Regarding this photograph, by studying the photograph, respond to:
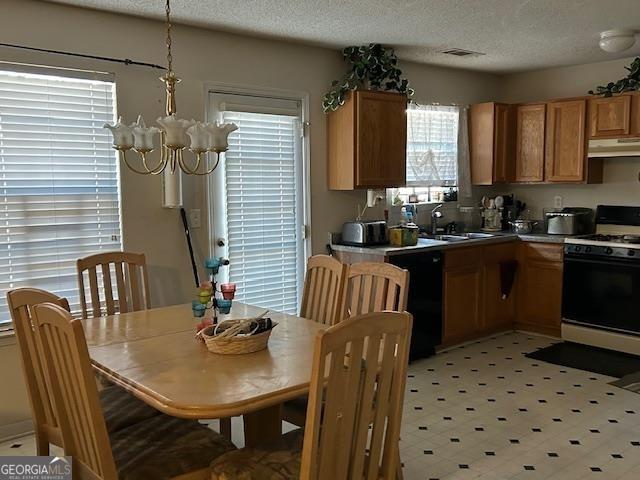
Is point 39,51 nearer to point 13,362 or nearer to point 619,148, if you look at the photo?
point 13,362

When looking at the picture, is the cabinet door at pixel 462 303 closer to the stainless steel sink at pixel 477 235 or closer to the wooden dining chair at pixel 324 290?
the stainless steel sink at pixel 477 235

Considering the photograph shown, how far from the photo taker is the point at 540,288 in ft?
17.5

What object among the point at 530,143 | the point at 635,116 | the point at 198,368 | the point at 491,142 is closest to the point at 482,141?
the point at 491,142

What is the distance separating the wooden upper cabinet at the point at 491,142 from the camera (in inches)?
223

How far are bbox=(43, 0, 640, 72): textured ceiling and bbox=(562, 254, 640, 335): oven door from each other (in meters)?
1.75

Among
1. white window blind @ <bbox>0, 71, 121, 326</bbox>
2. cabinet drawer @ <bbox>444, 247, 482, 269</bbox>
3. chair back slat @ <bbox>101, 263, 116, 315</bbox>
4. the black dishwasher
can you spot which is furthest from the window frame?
cabinet drawer @ <bbox>444, 247, 482, 269</bbox>

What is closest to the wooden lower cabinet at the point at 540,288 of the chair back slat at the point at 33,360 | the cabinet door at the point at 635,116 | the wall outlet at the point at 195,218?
the cabinet door at the point at 635,116

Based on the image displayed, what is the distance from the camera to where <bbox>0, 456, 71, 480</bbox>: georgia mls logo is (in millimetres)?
2158

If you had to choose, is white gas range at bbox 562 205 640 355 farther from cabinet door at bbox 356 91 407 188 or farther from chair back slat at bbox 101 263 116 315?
chair back slat at bbox 101 263 116 315

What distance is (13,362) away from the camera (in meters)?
3.42

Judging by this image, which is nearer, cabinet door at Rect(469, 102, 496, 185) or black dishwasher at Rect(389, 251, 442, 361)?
black dishwasher at Rect(389, 251, 442, 361)

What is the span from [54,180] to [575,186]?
4517 mm

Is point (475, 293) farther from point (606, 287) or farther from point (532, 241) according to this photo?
point (606, 287)

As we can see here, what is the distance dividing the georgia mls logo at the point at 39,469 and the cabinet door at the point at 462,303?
129 inches
